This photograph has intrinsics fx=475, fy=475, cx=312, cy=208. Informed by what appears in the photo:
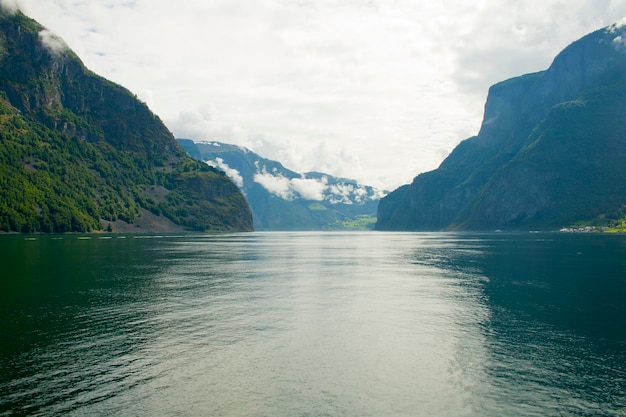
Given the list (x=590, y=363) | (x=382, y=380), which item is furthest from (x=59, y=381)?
(x=590, y=363)

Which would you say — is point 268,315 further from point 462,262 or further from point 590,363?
point 462,262

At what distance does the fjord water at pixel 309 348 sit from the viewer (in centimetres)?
3137

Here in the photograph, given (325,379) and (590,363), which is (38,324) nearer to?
(325,379)

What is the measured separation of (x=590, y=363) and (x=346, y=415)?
23.3m

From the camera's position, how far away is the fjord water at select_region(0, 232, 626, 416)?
103 feet

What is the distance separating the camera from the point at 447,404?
31.7 m

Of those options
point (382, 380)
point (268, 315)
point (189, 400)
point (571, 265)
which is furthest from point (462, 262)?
point (189, 400)

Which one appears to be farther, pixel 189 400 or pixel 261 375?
pixel 261 375

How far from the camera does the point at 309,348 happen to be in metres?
44.5

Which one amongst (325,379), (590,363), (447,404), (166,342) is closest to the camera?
(447,404)

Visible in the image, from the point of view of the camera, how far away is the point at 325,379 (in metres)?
36.0

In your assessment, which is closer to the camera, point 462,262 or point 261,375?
point 261,375

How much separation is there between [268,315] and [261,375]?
74.6ft

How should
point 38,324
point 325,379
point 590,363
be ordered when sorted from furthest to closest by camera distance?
point 38,324 → point 590,363 → point 325,379
